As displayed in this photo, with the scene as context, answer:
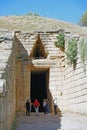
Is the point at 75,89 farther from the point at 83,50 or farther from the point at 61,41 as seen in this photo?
the point at 61,41

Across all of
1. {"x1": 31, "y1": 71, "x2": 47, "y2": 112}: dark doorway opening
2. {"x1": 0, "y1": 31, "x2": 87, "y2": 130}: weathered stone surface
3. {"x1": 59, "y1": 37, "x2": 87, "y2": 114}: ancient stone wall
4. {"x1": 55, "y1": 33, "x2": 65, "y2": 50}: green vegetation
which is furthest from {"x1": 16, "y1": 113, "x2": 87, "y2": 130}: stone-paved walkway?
{"x1": 31, "y1": 71, "x2": 47, "y2": 112}: dark doorway opening

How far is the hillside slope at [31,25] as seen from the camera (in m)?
25.9

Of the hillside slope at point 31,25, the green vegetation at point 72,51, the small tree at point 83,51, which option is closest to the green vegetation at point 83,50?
the small tree at point 83,51

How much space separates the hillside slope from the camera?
84.9 feet

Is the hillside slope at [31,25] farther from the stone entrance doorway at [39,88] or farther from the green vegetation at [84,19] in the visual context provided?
the green vegetation at [84,19]

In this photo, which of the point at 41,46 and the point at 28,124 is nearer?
the point at 28,124

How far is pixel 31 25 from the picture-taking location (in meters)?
27.0

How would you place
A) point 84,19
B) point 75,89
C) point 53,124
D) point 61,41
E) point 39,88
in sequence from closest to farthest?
1. point 53,124
2. point 75,89
3. point 61,41
4. point 39,88
5. point 84,19

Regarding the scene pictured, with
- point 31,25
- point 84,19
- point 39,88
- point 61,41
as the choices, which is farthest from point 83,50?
point 84,19

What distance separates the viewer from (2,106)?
940 centimetres

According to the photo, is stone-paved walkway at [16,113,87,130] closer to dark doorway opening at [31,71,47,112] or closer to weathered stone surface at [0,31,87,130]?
weathered stone surface at [0,31,87,130]

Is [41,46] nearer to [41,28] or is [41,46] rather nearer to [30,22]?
[41,28]

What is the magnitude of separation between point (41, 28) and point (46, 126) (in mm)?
12327

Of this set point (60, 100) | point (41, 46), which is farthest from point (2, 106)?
point (41, 46)
